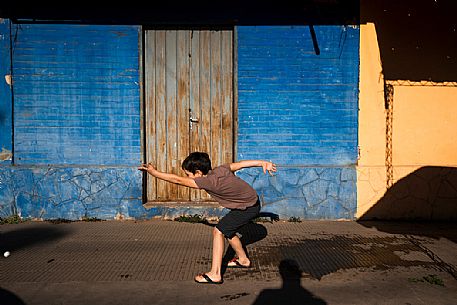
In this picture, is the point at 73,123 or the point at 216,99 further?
the point at 216,99

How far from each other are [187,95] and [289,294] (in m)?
3.92

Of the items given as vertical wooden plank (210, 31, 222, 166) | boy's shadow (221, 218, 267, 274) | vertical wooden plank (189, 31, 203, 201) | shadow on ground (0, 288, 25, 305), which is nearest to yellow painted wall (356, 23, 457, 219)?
boy's shadow (221, 218, 267, 274)

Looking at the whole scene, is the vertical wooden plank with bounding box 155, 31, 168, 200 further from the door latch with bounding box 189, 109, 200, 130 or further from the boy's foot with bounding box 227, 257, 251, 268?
the boy's foot with bounding box 227, 257, 251, 268

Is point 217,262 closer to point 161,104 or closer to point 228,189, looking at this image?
point 228,189

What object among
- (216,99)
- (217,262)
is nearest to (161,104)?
(216,99)

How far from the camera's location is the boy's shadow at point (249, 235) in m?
5.67

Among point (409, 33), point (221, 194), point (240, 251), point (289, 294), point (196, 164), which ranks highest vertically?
point (409, 33)

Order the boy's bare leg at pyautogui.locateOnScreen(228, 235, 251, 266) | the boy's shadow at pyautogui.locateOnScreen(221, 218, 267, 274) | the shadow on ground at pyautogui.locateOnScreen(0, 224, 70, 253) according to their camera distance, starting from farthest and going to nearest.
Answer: the shadow on ground at pyautogui.locateOnScreen(0, 224, 70, 253) → the boy's shadow at pyautogui.locateOnScreen(221, 218, 267, 274) → the boy's bare leg at pyautogui.locateOnScreen(228, 235, 251, 266)

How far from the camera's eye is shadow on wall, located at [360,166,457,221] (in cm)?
739

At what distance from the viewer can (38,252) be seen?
5.80 m

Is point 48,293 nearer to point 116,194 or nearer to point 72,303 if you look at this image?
point 72,303

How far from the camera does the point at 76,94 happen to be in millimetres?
7363

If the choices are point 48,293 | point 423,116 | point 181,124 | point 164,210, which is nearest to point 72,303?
point 48,293

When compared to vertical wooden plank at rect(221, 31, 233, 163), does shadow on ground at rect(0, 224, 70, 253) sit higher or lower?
lower
